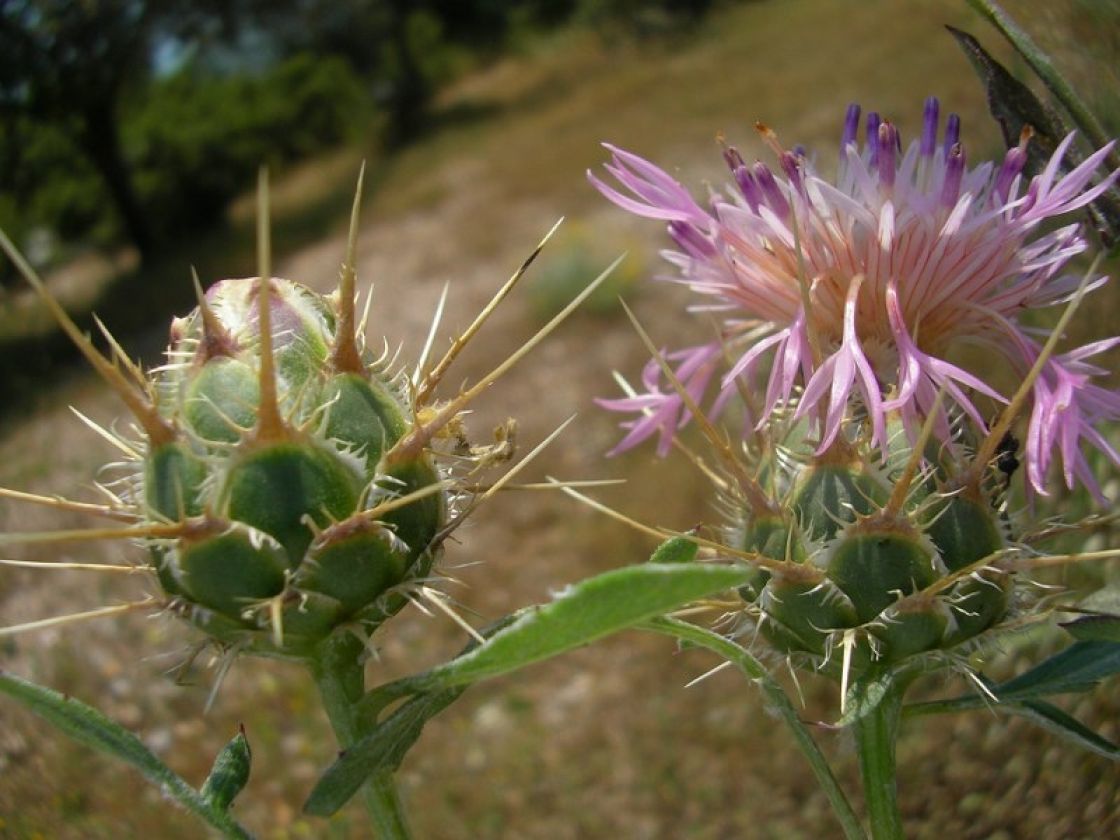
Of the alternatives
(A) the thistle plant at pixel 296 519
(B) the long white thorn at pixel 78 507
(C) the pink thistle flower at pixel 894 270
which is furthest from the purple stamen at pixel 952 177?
(B) the long white thorn at pixel 78 507

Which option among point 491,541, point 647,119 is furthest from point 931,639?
point 647,119

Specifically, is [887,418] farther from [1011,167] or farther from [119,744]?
[119,744]

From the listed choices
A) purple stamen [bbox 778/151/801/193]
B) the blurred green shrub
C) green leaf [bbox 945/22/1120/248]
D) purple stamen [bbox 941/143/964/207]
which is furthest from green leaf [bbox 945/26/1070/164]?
the blurred green shrub

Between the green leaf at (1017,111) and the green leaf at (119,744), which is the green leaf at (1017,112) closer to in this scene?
the green leaf at (1017,111)

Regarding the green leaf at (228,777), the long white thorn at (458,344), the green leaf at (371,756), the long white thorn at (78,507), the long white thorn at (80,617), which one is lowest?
the green leaf at (228,777)

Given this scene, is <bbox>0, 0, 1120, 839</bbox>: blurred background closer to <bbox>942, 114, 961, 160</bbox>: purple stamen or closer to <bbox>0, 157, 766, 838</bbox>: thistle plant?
<bbox>0, 157, 766, 838</bbox>: thistle plant

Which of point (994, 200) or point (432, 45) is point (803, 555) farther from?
point (432, 45)
